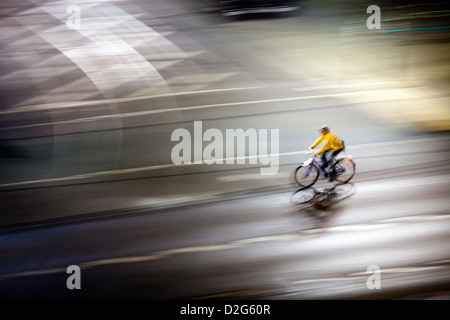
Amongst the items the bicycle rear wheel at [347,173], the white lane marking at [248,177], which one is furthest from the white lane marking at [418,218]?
the white lane marking at [248,177]

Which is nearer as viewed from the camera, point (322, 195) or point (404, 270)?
point (404, 270)

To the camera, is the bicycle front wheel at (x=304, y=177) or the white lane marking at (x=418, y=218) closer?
the white lane marking at (x=418, y=218)

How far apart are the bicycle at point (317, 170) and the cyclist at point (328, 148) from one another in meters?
0.09

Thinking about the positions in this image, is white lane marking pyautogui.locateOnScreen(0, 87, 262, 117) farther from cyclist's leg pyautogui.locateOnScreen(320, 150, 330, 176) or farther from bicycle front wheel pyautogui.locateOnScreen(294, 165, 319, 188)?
cyclist's leg pyautogui.locateOnScreen(320, 150, 330, 176)

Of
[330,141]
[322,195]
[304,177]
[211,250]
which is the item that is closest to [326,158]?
[330,141]

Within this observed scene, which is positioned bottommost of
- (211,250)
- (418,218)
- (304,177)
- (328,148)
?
(211,250)

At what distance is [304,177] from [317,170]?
280 mm

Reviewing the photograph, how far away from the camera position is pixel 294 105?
36.6 feet

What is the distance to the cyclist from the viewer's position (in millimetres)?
8328

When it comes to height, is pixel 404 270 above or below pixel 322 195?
below

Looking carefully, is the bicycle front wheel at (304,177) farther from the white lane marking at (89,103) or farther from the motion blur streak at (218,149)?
the white lane marking at (89,103)

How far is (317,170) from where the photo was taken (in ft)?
28.3

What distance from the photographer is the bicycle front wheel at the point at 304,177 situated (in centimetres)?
868

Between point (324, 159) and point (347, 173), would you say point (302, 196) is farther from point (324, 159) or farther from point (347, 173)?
point (347, 173)
